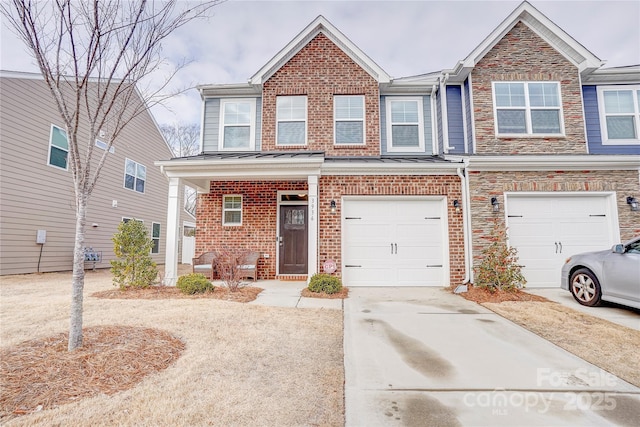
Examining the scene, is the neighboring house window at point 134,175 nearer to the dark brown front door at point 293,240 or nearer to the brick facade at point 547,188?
the dark brown front door at point 293,240

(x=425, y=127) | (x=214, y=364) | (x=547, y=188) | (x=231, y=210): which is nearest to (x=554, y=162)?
(x=547, y=188)

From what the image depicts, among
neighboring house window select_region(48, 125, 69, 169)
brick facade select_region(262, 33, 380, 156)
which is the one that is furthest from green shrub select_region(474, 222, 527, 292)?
neighboring house window select_region(48, 125, 69, 169)

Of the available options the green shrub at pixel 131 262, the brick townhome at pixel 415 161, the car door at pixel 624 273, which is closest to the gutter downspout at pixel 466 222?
the brick townhome at pixel 415 161

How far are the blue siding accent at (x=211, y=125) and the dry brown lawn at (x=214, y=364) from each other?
206 inches

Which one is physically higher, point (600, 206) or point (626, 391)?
point (600, 206)

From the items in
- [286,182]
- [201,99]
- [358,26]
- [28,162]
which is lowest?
[286,182]

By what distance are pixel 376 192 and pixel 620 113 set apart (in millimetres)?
7419

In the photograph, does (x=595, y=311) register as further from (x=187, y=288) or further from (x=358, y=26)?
(x=358, y=26)

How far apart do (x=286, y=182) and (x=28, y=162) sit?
8139 mm

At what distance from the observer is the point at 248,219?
28.8ft

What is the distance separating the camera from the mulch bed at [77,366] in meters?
2.33

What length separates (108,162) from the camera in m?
12.2

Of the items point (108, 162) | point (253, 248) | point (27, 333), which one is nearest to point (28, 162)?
point (108, 162)

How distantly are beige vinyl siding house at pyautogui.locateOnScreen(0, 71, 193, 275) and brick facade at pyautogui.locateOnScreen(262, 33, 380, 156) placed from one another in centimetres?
739
